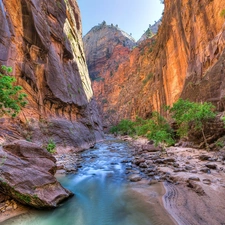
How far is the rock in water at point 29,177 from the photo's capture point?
400 centimetres

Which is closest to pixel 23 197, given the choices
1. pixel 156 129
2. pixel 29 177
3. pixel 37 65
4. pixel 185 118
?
pixel 29 177

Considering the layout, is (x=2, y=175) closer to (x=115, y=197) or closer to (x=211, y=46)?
(x=115, y=197)

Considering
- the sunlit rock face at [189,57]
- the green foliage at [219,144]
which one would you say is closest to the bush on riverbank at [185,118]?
the green foliage at [219,144]

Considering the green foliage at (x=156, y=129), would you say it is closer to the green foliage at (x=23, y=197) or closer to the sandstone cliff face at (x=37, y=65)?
the sandstone cliff face at (x=37, y=65)

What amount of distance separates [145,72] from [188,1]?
25.6m

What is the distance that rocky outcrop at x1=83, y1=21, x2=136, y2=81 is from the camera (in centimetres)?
9181

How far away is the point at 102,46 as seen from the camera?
93625mm

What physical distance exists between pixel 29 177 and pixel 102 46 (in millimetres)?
99362

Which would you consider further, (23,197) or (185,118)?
(185,118)

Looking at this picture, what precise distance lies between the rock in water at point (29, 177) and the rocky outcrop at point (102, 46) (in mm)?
86130

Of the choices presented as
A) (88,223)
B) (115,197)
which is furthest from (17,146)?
(115,197)

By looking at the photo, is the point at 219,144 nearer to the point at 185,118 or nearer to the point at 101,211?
the point at 185,118

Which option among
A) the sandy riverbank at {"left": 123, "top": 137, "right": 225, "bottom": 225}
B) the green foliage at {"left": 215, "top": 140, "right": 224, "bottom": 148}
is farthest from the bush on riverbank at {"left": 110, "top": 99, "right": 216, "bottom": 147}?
the sandy riverbank at {"left": 123, "top": 137, "right": 225, "bottom": 225}

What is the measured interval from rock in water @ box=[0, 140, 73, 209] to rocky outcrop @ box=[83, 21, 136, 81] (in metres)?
86.1
